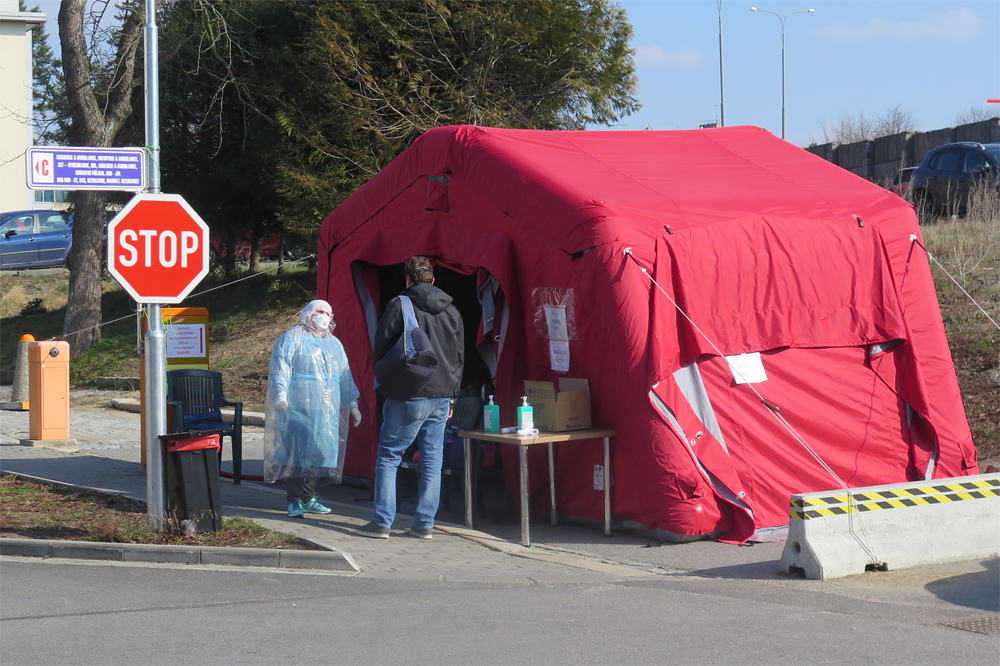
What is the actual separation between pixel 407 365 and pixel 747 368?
2.68 m

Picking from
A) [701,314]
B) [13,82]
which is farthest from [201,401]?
[13,82]

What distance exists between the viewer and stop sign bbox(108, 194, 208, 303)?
778 centimetres

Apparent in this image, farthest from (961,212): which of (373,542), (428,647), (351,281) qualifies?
(428,647)

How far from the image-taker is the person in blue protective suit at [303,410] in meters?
8.75

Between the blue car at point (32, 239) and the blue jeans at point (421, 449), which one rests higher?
the blue car at point (32, 239)

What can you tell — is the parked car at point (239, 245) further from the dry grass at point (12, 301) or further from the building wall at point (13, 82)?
the building wall at point (13, 82)

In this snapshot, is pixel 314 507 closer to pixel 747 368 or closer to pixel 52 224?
pixel 747 368

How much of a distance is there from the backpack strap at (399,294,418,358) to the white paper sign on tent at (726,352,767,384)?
2.46m

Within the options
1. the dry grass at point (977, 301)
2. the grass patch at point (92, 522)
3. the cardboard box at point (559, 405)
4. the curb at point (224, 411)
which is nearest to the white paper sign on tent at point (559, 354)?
the cardboard box at point (559, 405)

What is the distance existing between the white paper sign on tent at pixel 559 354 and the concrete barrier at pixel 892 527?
7.78 feet

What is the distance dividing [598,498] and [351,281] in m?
3.71

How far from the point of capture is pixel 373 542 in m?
7.98

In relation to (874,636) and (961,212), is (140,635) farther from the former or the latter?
(961,212)

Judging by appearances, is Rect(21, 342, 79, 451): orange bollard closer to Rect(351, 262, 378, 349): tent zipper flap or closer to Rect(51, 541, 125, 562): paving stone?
Rect(351, 262, 378, 349): tent zipper flap
